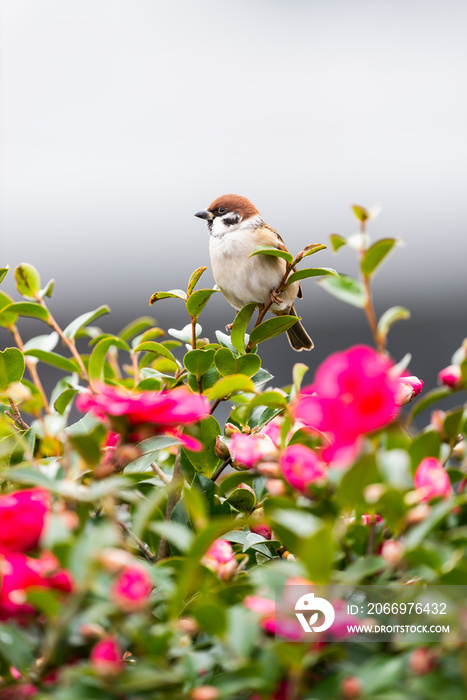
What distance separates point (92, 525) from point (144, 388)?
0.31 meters

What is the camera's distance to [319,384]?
535 millimetres

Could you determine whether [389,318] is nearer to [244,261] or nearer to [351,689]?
[351,689]

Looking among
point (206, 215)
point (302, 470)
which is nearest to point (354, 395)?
point (302, 470)

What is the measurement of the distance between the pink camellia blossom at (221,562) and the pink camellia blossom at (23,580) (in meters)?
0.15

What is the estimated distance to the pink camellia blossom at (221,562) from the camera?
2.02ft

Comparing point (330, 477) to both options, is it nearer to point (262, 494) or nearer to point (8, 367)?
point (262, 494)

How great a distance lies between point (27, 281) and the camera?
3.10 feet

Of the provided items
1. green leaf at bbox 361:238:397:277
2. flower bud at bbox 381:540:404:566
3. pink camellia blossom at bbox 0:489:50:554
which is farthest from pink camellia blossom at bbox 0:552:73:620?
green leaf at bbox 361:238:397:277

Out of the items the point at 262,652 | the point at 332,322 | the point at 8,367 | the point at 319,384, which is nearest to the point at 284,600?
the point at 262,652

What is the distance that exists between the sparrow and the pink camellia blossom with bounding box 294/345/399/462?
5.05 ft

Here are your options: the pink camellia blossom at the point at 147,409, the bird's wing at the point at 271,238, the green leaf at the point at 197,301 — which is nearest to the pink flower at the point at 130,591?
the pink camellia blossom at the point at 147,409

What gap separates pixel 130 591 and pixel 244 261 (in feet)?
5.78

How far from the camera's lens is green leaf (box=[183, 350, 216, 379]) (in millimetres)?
935

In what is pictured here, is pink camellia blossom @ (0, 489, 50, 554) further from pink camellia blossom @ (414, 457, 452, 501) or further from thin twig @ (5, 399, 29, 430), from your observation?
thin twig @ (5, 399, 29, 430)
